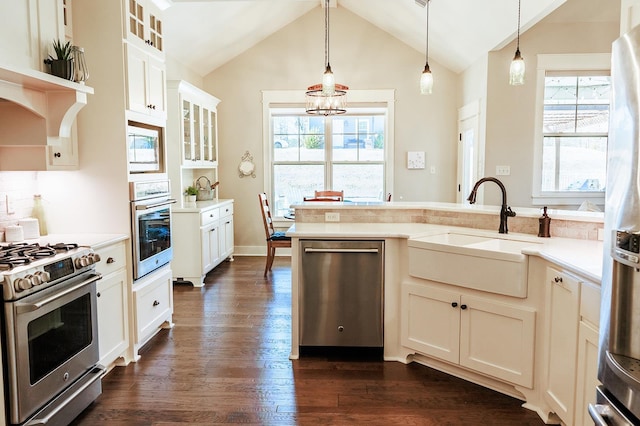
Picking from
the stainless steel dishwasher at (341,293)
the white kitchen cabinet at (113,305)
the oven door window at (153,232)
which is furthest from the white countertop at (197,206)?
the stainless steel dishwasher at (341,293)

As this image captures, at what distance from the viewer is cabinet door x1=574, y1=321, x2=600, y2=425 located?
1.95 metres

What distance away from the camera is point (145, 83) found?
130 inches

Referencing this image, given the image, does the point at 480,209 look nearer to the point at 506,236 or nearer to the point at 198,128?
the point at 506,236

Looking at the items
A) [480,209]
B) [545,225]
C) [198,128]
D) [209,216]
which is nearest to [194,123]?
Answer: [198,128]

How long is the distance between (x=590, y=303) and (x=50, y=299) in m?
2.44

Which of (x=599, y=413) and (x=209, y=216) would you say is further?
(x=209, y=216)

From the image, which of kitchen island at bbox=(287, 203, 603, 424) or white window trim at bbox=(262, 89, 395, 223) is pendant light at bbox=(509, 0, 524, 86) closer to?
kitchen island at bbox=(287, 203, 603, 424)

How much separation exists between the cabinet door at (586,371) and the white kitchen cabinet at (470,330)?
0.40 meters

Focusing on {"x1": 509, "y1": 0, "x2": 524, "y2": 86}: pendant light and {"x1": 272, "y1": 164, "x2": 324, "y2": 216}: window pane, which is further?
{"x1": 272, "y1": 164, "x2": 324, "y2": 216}: window pane

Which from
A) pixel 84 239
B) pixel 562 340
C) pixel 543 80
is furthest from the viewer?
pixel 543 80

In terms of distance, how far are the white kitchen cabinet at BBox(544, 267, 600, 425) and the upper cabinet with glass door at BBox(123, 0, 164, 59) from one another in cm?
300

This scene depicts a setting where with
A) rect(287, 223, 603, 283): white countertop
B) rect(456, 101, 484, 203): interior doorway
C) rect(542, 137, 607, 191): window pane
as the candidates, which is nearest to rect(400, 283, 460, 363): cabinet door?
rect(287, 223, 603, 283): white countertop

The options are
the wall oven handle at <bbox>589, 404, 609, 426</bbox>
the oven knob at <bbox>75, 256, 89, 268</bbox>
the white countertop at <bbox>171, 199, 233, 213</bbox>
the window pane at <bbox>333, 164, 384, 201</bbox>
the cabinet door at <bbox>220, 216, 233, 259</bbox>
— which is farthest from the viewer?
the window pane at <bbox>333, 164, 384, 201</bbox>

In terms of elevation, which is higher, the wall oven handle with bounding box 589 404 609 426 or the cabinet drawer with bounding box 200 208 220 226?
the cabinet drawer with bounding box 200 208 220 226
